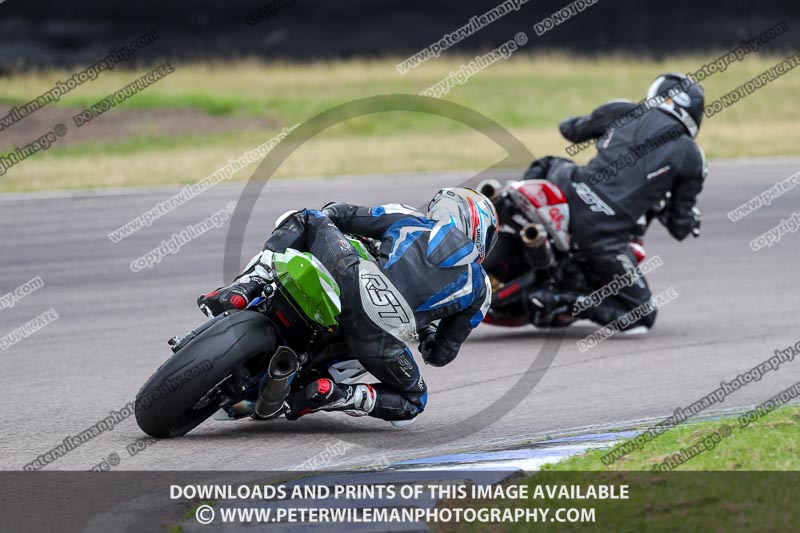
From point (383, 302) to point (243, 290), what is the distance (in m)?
0.70

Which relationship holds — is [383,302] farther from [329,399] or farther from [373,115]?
[373,115]

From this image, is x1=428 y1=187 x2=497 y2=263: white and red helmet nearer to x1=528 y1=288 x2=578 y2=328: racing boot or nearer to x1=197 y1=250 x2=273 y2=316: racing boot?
x1=197 y1=250 x2=273 y2=316: racing boot

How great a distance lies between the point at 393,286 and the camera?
19.8ft

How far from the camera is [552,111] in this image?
24.7m

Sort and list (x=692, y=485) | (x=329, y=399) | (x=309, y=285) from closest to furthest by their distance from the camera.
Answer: (x=692, y=485), (x=309, y=285), (x=329, y=399)

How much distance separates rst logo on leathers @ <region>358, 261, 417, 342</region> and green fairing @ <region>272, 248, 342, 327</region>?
154 millimetres

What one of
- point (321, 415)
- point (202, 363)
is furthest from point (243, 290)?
point (321, 415)

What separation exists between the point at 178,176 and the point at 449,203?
11805mm

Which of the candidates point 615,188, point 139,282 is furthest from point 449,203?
point 139,282

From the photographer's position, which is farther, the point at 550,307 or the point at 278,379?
the point at 550,307

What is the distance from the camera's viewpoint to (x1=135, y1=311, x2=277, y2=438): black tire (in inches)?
223

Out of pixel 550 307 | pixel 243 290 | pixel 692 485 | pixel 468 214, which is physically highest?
pixel 243 290

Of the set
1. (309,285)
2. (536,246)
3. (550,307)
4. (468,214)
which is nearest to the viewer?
(309,285)

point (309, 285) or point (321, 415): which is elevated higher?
point (309, 285)
